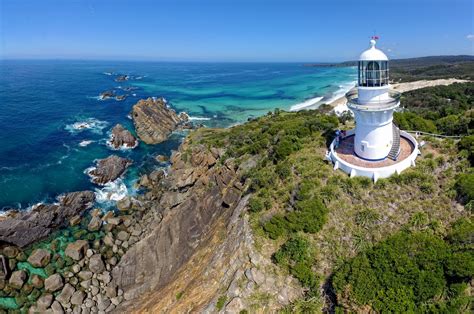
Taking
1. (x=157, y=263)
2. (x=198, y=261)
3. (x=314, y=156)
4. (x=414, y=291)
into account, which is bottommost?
(x=157, y=263)

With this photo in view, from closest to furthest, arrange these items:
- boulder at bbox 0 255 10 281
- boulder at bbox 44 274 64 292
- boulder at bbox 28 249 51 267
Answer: boulder at bbox 44 274 64 292 → boulder at bbox 0 255 10 281 → boulder at bbox 28 249 51 267

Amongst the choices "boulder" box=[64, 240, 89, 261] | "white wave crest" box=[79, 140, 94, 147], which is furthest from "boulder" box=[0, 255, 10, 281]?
"white wave crest" box=[79, 140, 94, 147]

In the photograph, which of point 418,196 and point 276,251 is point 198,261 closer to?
point 276,251

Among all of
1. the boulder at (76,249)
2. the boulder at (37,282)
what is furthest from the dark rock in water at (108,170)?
the boulder at (37,282)

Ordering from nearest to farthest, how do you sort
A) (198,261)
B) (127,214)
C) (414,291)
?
(414,291) < (198,261) < (127,214)

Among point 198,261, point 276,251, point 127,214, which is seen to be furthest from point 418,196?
point 127,214

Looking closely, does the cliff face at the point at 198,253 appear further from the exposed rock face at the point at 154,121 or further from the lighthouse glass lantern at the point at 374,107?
the exposed rock face at the point at 154,121

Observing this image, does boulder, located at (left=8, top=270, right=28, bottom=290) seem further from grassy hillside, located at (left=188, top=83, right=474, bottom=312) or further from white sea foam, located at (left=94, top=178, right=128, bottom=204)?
grassy hillside, located at (left=188, top=83, right=474, bottom=312)
